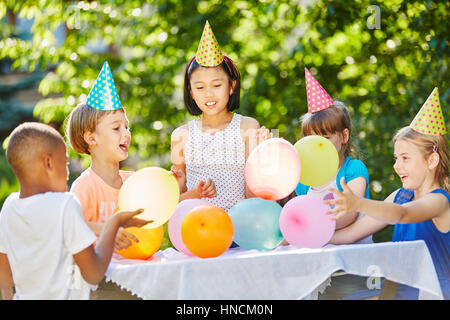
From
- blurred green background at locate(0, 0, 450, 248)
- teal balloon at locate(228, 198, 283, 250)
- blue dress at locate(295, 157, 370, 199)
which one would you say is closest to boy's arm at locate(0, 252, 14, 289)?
teal balloon at locate(228, 198, 283, 250)

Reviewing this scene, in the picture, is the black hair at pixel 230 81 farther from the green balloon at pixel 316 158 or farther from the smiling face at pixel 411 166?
the smiling face at pixel 411 166

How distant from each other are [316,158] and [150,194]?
2.53 feet

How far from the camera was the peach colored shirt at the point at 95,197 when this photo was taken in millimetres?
2506

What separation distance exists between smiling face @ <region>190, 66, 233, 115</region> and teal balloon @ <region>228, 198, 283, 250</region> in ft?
2.45

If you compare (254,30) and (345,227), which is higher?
(254,30)

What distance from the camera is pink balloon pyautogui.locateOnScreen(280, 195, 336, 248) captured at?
7.58 feet

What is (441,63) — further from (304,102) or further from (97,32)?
(97,32)

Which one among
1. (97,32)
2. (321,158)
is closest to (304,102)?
(97,32)

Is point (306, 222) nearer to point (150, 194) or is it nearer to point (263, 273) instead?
point (263, 273)

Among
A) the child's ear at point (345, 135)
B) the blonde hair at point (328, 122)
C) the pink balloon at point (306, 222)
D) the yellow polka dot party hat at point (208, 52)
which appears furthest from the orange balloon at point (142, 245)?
the child's ear at point (345, 135)

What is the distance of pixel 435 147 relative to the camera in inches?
108

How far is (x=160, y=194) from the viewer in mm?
2256

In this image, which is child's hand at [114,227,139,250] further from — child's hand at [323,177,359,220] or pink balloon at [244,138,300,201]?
child's hand at [323,177,359,220]
